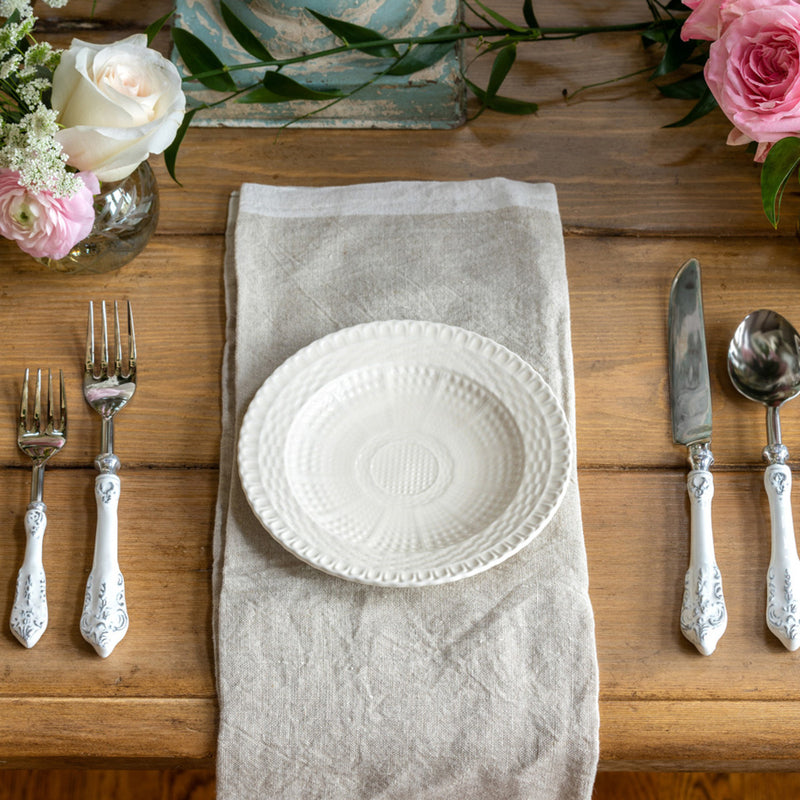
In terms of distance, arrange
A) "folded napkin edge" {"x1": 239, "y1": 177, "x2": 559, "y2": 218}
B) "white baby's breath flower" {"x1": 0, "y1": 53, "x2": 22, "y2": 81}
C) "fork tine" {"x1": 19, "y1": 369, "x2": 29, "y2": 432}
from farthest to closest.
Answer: "folded napkin edge" {"x1": 239, "y1": 177, "x2": 559, "y2": 218}, "fork tine" {"x1": 19, "y1": 369, "x2": 29, "y2": 432}, "white baby's breath flower" {"x1": 0, "y1": 53, "x2": 22, "y2": 81}

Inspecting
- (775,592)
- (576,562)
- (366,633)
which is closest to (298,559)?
(366,633)

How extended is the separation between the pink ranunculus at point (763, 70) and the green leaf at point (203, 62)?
15.8 inches

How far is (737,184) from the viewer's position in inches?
29.9

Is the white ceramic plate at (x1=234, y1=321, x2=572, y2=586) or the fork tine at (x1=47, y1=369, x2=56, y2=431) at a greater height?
the white ceramic plate at (x1=234, y1=321, x2=572, y2=586)

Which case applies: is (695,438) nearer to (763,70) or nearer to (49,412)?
(763,70)

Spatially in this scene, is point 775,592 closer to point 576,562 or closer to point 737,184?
point 576,562

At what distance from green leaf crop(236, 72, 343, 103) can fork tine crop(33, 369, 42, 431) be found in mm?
296

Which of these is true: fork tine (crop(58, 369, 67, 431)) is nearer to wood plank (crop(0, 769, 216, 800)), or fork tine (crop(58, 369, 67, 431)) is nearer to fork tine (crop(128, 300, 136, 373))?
fork tine (crop(128, 300, 136, 373))

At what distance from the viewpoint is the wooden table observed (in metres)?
0.53

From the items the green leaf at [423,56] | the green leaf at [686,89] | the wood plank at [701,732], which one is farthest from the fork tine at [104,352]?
the green leaf at [686,89]

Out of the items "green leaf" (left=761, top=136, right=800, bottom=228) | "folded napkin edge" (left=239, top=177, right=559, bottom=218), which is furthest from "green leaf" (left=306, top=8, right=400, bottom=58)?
"green leaf" (left=761, top=136, right=800, bottom=228)

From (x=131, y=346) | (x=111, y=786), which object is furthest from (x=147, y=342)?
(x=111, y=786)

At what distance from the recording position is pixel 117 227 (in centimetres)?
66

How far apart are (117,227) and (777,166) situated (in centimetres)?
52
